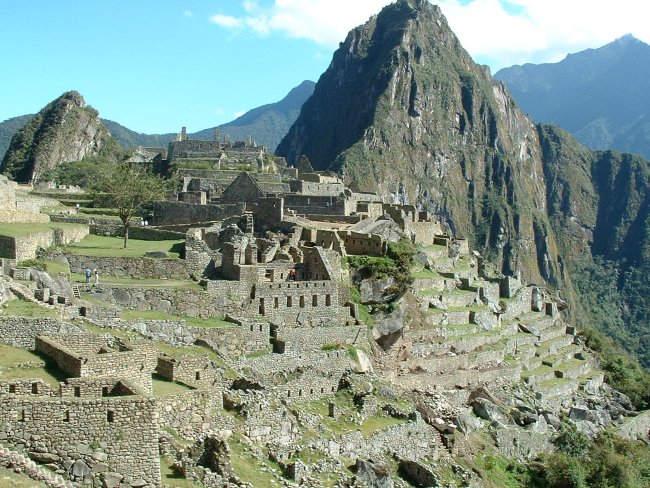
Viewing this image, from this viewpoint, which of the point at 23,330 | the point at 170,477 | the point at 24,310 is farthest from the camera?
the point at 24,310

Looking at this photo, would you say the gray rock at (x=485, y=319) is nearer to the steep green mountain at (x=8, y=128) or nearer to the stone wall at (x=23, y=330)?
the stone wall at (x=23, y=330)

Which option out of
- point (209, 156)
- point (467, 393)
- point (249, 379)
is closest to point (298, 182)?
point (209, 156)

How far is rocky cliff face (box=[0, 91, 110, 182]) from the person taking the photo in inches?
3533

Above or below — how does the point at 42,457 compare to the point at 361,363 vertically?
above

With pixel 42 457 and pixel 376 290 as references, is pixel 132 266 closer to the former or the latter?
pixel 376 290

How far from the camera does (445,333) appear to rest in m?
38.4

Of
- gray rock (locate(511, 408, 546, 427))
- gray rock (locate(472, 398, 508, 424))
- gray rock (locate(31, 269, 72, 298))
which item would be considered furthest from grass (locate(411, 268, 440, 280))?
gray rock (locate(31, 269, 72, 298))

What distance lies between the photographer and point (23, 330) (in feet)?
57.2

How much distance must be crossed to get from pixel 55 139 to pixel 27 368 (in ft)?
279

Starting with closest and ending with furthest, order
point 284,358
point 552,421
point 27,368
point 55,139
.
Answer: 1. point 27,368
2. point 284,358
3. point 552,421
4. point 55,139

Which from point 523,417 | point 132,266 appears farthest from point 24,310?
point 523,417

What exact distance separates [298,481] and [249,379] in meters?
3.75

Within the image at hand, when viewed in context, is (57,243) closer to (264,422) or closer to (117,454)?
(264,422)

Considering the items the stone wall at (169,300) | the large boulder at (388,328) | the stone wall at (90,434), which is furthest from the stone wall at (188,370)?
the large boulder at (388,328)
